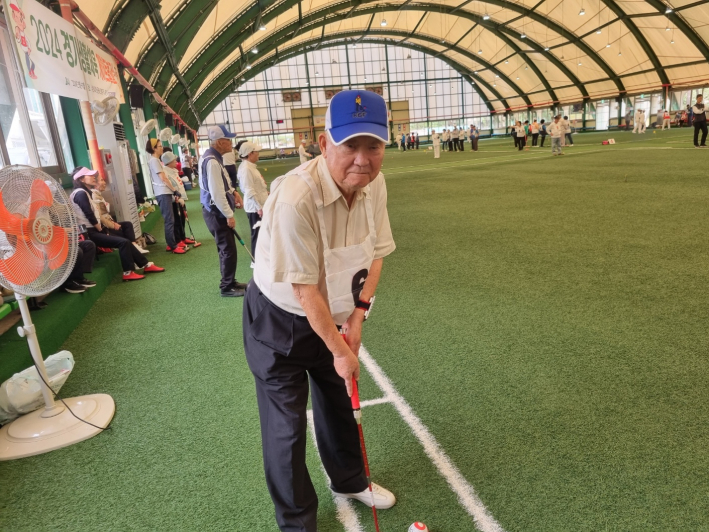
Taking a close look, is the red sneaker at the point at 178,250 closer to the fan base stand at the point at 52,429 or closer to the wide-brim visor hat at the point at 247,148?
the wide-brim visor hat at the point at 247,148

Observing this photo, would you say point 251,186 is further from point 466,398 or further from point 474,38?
point 474,38

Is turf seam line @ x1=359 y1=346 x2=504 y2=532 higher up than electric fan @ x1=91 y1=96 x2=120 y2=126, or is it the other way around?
electric fan @ x1=91 y1=96 x2=120 y2=126

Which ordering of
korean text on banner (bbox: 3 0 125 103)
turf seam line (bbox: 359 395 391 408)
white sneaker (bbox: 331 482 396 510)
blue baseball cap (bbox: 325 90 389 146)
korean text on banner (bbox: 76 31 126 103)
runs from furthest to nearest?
korean text on banner (bbox: 76 31 126 103)
korean text on banner (bbox: 3 0 125 103)
turf seam line (bbox: 359 395 391 408)
white sneaker (bbox: 331 482 396 510)
blue baseball cap (bbox: 325 90 389 146)

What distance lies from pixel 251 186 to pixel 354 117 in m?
4.90

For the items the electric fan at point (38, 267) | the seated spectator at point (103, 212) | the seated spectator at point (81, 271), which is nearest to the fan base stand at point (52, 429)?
the electric fan at point (38, 267)

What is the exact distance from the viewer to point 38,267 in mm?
3020

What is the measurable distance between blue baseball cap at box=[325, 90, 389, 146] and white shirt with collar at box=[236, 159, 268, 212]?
4.76m

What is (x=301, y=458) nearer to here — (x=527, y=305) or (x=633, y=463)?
(x=633, y=463)

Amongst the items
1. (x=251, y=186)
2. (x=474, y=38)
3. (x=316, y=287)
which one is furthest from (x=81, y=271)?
(x=474, y=38)

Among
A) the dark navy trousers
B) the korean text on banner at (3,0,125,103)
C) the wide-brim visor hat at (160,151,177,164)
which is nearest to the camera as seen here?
the dark navy trousers

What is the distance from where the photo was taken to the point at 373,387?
338 cm

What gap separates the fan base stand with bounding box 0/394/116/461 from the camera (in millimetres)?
3018

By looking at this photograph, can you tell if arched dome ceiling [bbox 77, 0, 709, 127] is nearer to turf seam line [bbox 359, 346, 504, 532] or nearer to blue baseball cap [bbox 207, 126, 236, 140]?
blue baseball cap [bbox 207, 126, 236, 140]

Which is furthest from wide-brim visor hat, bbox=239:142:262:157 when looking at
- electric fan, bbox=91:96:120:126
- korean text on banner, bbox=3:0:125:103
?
electric fan, bbox=91:96:120:126
